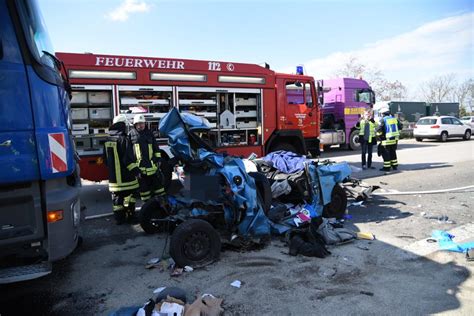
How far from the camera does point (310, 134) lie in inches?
441

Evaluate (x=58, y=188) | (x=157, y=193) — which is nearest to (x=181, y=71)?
(x=157, y=193)

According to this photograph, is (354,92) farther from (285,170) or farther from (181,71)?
(285,170)

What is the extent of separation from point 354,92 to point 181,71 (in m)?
10.3

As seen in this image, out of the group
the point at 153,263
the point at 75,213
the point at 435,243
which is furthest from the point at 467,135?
the point at 75,213

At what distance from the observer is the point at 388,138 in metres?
10.8

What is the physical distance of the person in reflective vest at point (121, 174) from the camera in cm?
592

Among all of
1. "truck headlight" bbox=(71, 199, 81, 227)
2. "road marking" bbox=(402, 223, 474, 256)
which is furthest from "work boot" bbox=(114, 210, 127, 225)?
"road marking" bbox=(402, 223, 474, 256)

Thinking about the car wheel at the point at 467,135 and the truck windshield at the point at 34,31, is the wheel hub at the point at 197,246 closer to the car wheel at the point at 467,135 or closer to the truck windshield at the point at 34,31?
the truck windshield at the point at 34,31

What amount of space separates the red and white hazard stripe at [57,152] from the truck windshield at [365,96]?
614 inches

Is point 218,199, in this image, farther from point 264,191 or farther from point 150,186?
point 150,186

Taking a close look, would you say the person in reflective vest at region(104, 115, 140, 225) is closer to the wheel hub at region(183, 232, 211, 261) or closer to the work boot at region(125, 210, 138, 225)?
the work boot at region(125, 210, 138, 225)

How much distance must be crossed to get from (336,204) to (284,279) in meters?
2.37

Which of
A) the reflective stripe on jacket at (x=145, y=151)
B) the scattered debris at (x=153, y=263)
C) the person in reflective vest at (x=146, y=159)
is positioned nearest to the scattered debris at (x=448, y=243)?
the scattered debris at (x=153, y=263)

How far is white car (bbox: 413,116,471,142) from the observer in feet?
71.9
